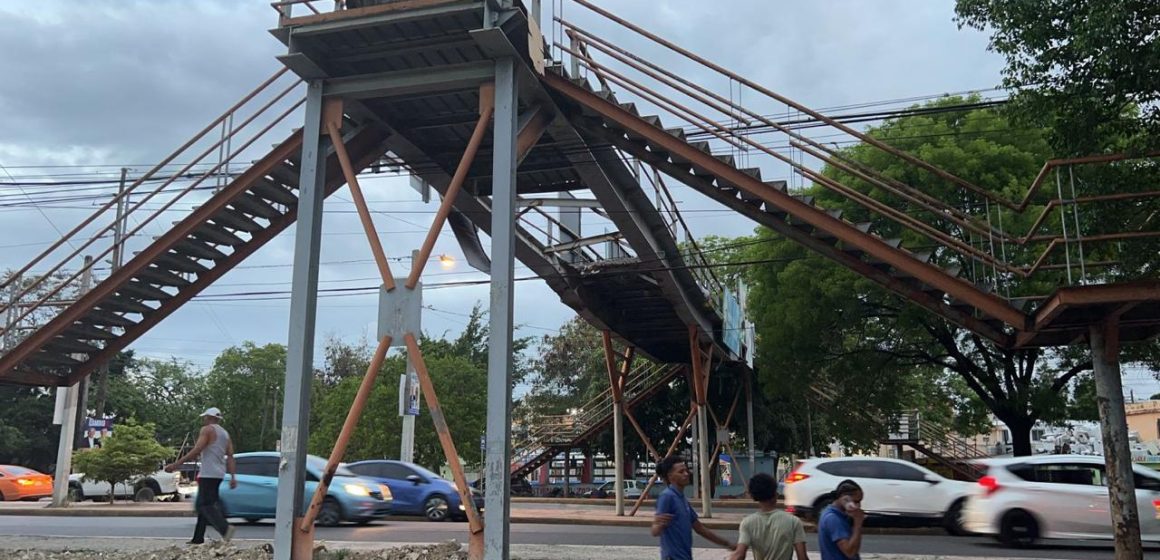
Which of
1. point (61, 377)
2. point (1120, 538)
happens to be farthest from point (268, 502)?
point (1120, 538)

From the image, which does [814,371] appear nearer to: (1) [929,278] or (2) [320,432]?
(1) [929,278]

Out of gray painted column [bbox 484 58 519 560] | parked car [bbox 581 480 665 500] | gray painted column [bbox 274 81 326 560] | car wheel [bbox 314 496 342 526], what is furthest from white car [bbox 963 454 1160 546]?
parked car [bbox 581 480 665 500]

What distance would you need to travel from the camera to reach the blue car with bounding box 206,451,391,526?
17.2m

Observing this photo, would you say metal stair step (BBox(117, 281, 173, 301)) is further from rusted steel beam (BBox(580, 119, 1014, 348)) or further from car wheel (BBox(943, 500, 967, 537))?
car wheel (BBox(943, 500, 967, 537))

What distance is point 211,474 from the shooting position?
11.1 meters

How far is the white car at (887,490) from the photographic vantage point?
16.8 metres

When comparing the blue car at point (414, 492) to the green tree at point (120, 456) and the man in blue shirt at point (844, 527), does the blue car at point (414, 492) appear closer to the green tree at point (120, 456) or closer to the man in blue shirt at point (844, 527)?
the green tree at point (120, 456)

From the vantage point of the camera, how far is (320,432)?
140 ft

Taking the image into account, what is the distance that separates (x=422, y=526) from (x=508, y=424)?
9581 mm

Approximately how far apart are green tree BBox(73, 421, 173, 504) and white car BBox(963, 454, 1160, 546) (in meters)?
22.3

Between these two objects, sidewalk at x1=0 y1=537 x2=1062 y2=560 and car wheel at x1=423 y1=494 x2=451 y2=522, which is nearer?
sidewalk at x1=0 y1=537 x2=1062 y2=560

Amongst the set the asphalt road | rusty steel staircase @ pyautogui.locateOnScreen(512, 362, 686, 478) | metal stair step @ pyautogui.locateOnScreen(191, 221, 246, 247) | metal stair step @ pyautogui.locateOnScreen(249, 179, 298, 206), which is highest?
metal stair step @ pyautogui.locateOnScreen(249, 179, 298, 206)

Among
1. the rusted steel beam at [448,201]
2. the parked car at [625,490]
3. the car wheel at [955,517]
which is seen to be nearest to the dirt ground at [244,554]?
the rusted steel beam at [448,201]

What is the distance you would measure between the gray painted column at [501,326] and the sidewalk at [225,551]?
50.9 inches
